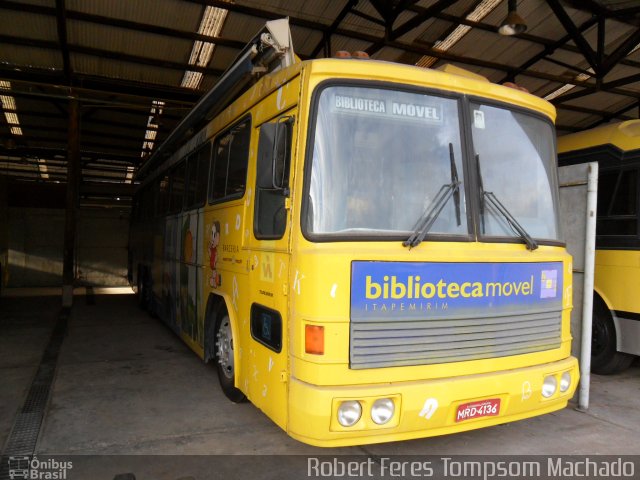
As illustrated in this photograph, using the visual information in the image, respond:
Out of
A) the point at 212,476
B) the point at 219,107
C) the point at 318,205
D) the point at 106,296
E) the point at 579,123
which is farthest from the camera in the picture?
the point at 579,123

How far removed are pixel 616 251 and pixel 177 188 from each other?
548cm

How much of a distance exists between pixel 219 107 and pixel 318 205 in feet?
10.5

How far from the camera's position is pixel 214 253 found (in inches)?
187

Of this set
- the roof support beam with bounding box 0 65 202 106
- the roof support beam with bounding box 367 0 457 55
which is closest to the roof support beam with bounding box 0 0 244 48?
the roof support beam with bounding box 0 65 202 106

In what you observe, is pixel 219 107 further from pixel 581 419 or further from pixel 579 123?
pixel 579 123

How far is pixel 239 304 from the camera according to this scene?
13.1ft

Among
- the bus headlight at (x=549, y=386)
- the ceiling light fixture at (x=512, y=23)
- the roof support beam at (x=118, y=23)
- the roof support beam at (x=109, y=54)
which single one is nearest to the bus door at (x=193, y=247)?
the bus headlight at (x=549, y=386)

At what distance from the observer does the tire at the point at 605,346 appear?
552cm

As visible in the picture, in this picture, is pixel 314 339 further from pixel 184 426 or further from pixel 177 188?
pixel 177 188

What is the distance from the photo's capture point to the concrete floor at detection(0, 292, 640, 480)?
11.3 ft

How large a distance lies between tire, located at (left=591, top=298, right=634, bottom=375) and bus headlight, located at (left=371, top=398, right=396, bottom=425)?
3797 mm

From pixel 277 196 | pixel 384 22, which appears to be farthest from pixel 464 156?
pixel 384 22

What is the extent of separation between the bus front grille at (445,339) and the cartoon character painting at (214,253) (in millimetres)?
2116

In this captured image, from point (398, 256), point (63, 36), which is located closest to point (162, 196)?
point (63, 36)
